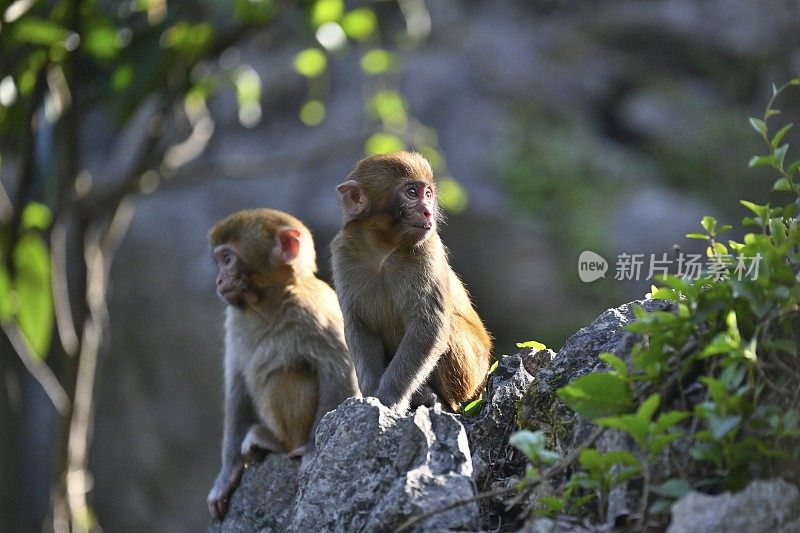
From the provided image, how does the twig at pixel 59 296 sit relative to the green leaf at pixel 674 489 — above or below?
below

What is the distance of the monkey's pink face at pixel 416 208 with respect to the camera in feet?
15.9

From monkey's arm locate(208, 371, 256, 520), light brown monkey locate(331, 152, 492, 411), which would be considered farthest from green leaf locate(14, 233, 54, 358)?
light brown monkey locate(331, 152, 492, 411)

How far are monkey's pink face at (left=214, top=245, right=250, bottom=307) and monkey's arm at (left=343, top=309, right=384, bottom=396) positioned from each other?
0.84m

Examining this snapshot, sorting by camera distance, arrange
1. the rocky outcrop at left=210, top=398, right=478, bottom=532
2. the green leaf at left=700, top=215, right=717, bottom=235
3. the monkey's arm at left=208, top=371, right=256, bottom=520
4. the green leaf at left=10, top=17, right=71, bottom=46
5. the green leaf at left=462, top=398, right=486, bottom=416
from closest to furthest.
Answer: the rocky outcrop at left=210, top=398, right=478, bottom=532, the green leaf at left=700, top=215, right=717, bottom=235, the green leaf at left=462, top=398, right=486, bottom=416, the monkey's arm at left=208, top=371, right=256, bottom=520, the green leaf at left=10, top=17, right=71, bottom=46

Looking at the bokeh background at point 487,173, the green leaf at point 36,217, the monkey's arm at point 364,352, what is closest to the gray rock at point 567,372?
the monkey's arm at point 364,352

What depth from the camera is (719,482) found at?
9.66 ft

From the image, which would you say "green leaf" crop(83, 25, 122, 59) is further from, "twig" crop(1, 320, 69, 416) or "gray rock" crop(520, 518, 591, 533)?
"gray rock" crop(520, 518, 591, 533)

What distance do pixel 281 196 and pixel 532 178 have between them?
9.84 feet

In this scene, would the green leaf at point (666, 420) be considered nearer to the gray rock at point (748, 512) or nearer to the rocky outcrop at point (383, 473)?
the gray rock at point (748, 512)

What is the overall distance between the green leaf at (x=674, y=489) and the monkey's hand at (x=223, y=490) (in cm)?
269

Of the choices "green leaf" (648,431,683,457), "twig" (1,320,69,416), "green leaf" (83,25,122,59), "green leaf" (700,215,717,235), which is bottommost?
"twig" (1,320,69,416)

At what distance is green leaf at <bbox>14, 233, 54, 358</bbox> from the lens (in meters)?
7.43

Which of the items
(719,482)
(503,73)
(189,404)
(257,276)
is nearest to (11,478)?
(257,276)

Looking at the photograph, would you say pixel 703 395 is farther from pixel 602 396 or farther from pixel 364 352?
pixel 364 352
